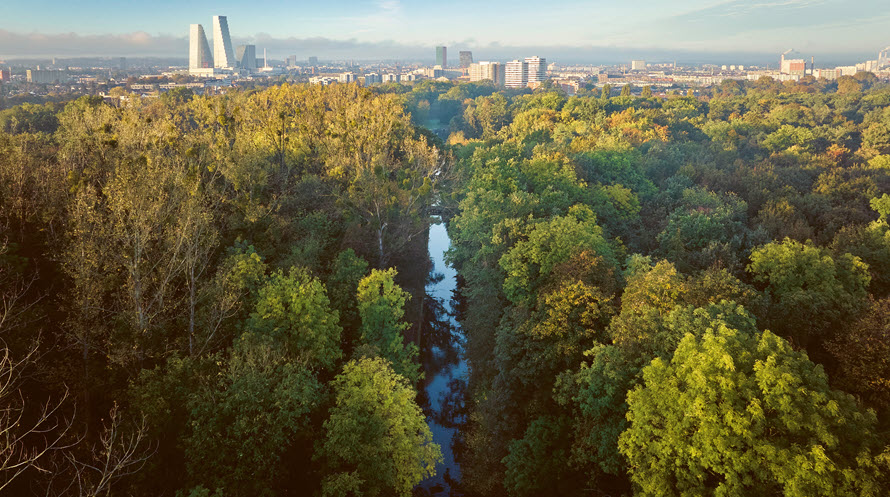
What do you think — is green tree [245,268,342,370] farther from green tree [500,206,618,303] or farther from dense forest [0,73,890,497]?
green tree [500,206,618,303]

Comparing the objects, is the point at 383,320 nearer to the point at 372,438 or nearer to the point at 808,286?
the point at 372,438

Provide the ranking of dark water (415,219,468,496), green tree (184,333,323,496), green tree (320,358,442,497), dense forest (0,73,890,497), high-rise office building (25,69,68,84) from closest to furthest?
dense forest (0,73,890,497) < green tree (184,333,323,496) < green tree (320,358,442,497) < dark water (415,219,468,496) < high-rise office building (25,69,68,84)

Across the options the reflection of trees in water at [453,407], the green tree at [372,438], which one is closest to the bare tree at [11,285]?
the green tree at [372,438]

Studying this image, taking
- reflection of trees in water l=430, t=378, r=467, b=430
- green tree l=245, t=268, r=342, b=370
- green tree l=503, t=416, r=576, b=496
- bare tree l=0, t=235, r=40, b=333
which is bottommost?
reflection of trees in water l=430, t=378, r=467, b=430

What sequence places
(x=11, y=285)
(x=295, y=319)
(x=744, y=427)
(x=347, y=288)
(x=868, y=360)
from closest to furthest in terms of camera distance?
(x=744, y=427), (x=868, y=360), (x=11, y=285), (x=295, y=319), (x=347, y=288)

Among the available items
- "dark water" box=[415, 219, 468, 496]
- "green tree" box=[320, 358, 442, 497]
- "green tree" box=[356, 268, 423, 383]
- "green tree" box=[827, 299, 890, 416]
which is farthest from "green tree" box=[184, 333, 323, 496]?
"green tree" box=[827, 299, 890, 416]

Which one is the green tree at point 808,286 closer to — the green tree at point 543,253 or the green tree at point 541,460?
the green tree at point 543,253

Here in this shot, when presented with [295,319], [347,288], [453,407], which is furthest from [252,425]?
[453,407]
